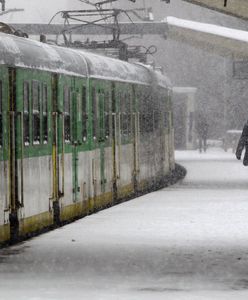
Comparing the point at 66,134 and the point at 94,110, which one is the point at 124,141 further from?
the point at 66,134

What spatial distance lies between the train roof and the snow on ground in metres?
2.17

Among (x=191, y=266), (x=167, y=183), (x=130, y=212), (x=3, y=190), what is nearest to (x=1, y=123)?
(x=3, y=190)

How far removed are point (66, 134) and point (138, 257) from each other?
5858mm

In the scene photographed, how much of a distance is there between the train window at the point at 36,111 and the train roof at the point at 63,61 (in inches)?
10.4

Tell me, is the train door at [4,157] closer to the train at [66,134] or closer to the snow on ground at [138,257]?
the train at [66,134]

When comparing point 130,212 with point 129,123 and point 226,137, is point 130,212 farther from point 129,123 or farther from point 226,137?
point 226,137

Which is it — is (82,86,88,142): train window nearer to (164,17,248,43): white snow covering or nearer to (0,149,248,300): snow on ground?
(0,149,248,300): snow on ground

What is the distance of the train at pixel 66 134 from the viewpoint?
16766 mm

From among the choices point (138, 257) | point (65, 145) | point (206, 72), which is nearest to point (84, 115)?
A: point (65, 145)

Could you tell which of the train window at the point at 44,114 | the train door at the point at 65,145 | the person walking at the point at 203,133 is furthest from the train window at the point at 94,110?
the person walking at the point at 203,133

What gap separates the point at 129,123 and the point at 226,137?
131 ft

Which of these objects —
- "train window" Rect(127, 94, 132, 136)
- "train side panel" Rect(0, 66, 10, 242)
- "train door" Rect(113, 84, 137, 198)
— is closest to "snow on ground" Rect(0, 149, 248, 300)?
"train side panel" Rect(0, 66, 10, 242)

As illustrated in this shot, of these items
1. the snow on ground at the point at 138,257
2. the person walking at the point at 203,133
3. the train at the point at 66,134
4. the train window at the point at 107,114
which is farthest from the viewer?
the person walking at the point at 203,133

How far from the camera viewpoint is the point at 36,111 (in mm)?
18172
